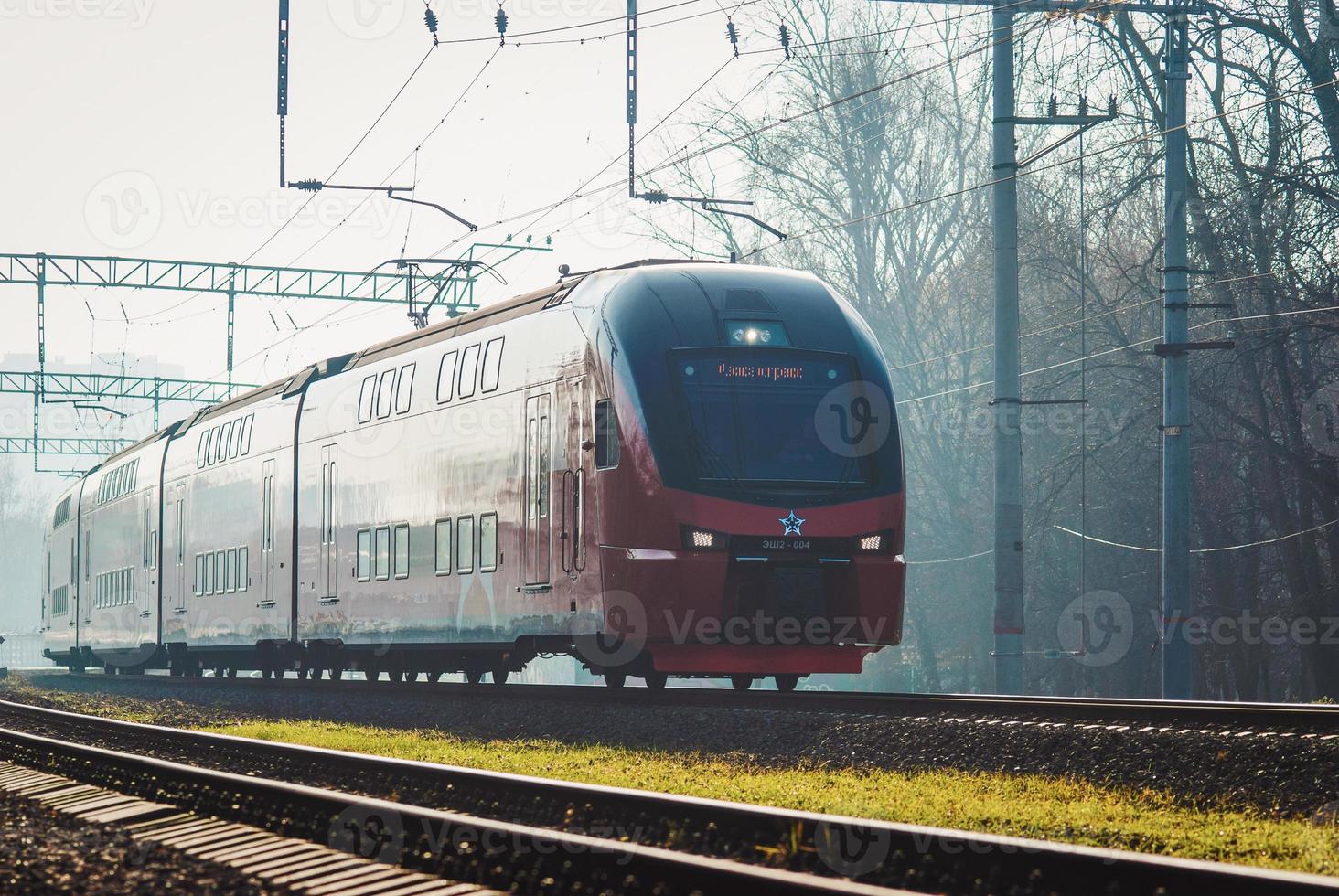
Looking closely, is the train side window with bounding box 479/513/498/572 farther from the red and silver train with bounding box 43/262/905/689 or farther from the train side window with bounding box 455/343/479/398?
the train side window with bounding box 455/343/479/398

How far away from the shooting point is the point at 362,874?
6559 millimetres

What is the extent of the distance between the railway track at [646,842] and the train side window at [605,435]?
4383 millimetres

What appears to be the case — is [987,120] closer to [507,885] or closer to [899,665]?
[899,665]

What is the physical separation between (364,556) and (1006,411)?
778 centimetres

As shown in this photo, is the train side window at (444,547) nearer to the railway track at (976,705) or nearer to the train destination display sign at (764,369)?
the railway track at (976,705)

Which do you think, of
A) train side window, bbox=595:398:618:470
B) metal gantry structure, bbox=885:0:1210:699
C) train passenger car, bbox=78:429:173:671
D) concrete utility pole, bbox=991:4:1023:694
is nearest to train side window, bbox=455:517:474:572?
train side window, bbox=595:398:618:470

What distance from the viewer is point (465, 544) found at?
17.7m

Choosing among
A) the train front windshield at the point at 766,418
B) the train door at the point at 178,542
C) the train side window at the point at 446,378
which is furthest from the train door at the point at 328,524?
the train front windshield at the point at 766,418

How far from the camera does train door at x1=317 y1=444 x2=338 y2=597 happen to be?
2167 centimetres

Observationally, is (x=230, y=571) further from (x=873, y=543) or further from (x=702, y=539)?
(x=873, y=543)

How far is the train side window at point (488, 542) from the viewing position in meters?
16.8

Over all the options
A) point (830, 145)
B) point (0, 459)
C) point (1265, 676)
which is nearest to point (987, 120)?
point (830, 145)

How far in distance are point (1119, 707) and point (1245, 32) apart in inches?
717

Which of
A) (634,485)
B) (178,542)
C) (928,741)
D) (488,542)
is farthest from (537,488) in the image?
(178,542)
